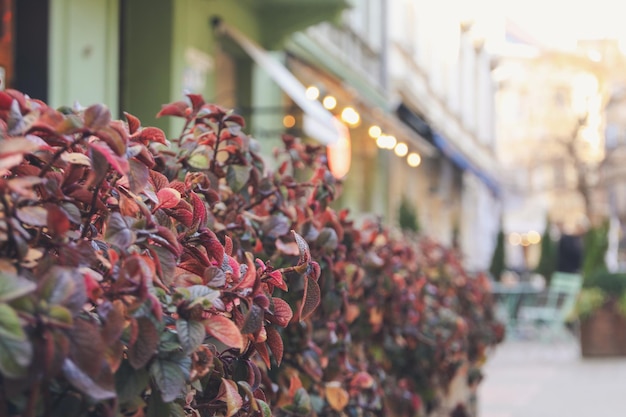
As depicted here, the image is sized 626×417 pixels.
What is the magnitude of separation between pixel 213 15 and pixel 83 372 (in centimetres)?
966

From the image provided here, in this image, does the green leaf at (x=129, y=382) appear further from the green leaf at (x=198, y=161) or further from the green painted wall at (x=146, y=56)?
the green painted wall at (x=146, y=56)

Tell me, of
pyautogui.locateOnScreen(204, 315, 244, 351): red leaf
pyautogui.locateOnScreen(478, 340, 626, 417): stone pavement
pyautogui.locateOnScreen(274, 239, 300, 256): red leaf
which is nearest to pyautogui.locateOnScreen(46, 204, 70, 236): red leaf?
pyautogui.locateOnScreen(204, 315, 244, 351): red leaf

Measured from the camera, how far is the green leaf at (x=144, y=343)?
1.73 metres

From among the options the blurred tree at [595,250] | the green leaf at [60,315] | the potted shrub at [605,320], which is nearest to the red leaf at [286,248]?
the green leaf at [60,315]

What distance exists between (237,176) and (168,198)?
1349mm

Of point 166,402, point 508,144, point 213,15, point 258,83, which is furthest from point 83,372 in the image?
point 508,144

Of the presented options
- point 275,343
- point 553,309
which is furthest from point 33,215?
point 553,309

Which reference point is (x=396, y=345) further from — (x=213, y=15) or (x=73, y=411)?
(x=213, y=15)

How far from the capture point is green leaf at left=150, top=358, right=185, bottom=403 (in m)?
1.77

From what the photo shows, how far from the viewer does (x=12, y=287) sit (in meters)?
1.50

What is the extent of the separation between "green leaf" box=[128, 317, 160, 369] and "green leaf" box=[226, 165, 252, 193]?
189 cm

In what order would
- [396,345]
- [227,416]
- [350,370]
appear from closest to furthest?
[227,416], [350,370], [396,345]

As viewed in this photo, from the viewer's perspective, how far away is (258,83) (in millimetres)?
12930

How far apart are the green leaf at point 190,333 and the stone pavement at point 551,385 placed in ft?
26.6
